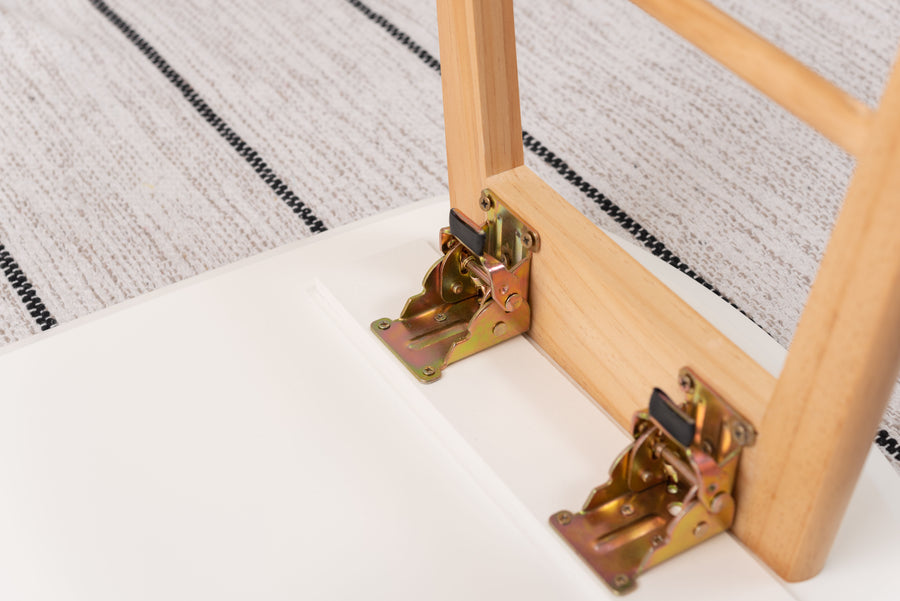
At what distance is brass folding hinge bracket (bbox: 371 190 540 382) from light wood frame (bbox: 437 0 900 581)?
0.03ft

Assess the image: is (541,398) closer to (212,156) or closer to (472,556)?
(472,556)

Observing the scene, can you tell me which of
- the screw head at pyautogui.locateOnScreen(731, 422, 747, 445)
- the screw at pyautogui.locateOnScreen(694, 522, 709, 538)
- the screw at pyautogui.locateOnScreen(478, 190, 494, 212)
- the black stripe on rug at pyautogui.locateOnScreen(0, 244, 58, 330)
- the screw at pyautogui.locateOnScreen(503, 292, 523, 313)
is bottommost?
the screw at pyautogui.locateOnScreen(694, 522, 709, 538)

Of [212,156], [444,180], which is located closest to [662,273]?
[444,180]

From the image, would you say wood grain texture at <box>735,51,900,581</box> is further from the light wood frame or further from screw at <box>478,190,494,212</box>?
screw at <box>478,190,494,212</box>

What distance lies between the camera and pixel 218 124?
37.9 inches

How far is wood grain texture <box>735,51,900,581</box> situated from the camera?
348 mm

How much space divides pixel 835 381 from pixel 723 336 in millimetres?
77

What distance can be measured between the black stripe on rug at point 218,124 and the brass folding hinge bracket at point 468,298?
285 millimetres

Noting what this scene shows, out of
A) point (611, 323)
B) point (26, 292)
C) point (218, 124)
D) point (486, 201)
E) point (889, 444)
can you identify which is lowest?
point (889, 444)

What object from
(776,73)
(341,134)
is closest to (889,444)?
(776,73)

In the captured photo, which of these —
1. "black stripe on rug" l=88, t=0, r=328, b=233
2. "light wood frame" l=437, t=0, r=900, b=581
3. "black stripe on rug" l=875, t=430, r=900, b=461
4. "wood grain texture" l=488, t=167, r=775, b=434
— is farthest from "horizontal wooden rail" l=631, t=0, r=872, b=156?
"black stripe on rug" l=88, t=0, r=328, b=233

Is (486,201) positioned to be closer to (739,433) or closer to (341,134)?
(739,433)

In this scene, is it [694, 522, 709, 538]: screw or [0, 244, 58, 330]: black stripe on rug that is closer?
[694, 522, 709, 538]: screw

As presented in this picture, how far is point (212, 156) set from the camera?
3.02 feet
